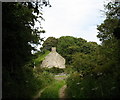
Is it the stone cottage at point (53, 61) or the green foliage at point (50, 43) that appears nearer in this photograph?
the stone cottage at point (53, 61)

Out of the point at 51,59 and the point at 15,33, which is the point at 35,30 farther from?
the point at 51,59

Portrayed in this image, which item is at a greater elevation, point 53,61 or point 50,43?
point 50,43

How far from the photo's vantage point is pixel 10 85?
18.0 ft

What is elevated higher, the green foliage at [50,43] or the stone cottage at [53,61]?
the green foliage at [50,43]

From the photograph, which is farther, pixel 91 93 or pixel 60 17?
pixel 60 17

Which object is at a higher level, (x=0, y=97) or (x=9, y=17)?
(x=9, y=17)

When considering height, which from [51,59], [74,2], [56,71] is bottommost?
[56,71]

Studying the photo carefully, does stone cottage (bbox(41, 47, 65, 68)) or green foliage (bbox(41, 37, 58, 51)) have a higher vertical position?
green foliage (bbox(41, 37, 58, 51))

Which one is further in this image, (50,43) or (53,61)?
(50,43)

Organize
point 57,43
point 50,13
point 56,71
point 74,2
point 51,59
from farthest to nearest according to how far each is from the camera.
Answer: point 57,43 < point 51,59 < point 56,71 < point 50,13 < point 74,2

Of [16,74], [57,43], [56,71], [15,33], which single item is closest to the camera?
[15,33]

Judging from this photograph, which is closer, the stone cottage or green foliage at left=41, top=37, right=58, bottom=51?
the stone cottage

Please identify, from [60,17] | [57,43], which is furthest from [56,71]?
[60,17]

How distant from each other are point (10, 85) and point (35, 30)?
176 inches
